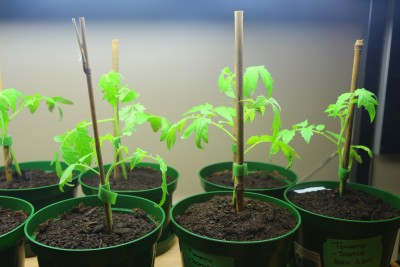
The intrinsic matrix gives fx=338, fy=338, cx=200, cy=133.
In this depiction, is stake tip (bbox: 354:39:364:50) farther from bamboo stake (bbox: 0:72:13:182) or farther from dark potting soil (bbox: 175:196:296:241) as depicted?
bamboo stake (bbox: 0:72:13:182)

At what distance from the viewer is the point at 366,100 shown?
76 cm

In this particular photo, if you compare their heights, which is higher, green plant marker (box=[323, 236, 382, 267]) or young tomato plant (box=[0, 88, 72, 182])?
young tomato plant (box=[0, 88, 72, 182])

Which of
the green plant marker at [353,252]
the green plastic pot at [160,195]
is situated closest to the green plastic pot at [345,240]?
the green plant marker at [353,252]

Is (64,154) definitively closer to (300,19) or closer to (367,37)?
(300,19)

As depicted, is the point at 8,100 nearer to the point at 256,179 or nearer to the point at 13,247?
the point at 13,247

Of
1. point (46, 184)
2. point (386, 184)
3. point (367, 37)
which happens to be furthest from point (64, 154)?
point (386, 184)

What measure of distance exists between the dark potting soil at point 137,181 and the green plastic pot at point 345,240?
1.37 feet

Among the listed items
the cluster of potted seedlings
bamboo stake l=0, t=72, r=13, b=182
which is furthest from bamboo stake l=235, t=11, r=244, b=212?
bamboo stake l=0, t=72, r=13, b=182

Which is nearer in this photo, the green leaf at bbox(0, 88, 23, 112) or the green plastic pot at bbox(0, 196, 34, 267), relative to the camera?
the green plastic pot at bbox(0, 196, 34, 267)

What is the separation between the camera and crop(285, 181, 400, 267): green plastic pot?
746 millimetres

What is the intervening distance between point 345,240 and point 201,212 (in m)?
0.33

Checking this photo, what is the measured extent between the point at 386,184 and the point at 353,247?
60 centimetres

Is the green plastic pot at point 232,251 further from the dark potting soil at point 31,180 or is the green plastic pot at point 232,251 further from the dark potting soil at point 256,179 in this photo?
the dark potting soil at point 31,180

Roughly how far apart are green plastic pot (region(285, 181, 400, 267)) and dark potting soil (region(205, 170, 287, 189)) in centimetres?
23
